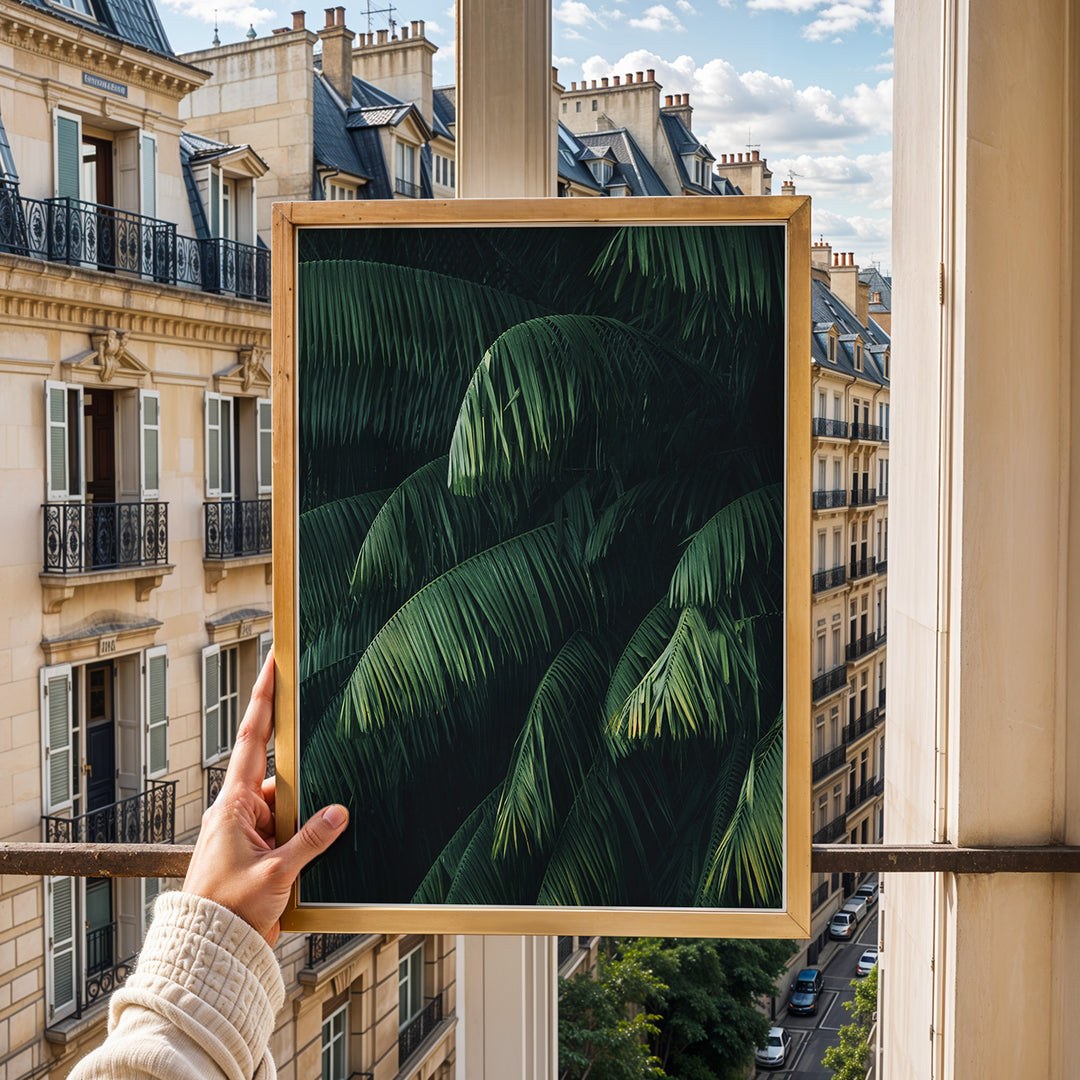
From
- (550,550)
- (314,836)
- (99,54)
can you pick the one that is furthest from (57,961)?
(99,54)

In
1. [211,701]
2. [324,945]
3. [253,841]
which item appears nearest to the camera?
[253,841]

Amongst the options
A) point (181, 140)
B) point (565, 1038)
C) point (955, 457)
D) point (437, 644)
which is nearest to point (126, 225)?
point (181, 140)

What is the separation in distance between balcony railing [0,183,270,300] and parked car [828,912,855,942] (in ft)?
3.82

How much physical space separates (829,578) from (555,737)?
499 mm

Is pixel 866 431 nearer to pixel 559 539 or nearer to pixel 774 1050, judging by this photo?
pixel 559 539

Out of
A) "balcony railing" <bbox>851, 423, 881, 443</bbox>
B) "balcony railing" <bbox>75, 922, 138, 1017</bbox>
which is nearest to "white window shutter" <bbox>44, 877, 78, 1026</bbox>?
"balcony railing" <bbox>75, 922, 138, 1017</bbox>

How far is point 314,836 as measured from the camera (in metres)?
0.98

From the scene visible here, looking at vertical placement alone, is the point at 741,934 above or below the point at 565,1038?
above

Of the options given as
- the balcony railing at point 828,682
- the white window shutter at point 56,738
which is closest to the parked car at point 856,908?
the balcony railing at point 828,682

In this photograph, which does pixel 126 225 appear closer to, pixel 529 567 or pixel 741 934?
pixel 529 567

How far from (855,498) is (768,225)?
18.9 inches

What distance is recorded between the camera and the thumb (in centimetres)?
95

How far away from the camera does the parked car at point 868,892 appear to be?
54.3 inches

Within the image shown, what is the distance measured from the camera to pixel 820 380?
1.31 meters
